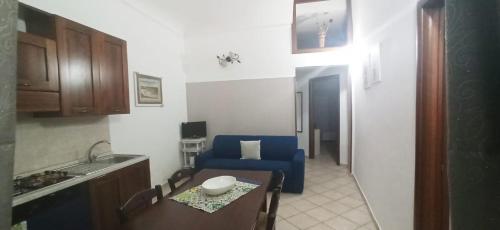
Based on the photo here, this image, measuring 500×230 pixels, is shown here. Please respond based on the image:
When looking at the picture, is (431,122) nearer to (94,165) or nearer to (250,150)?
(250,150)

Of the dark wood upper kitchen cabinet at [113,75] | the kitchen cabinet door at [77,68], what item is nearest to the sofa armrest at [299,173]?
the dark wood upper kitchen cabinet at [113,75]

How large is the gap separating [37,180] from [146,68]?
2.04m

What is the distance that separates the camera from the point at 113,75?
2.38 m

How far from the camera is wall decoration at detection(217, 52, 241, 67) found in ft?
13.8

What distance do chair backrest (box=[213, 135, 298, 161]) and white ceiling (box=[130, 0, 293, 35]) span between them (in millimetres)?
2098

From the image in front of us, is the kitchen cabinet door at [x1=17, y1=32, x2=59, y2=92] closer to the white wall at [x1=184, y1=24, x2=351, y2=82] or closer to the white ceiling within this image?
the white ceiling

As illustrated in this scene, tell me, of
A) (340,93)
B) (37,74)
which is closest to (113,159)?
(37,74)

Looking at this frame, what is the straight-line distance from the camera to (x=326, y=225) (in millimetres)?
2342

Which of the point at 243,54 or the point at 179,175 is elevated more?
the point at 243,54

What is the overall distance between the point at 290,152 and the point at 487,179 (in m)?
3.24

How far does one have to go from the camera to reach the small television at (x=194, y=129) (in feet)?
13.7

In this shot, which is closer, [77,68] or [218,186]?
[218,186]

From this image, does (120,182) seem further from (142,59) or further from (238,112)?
(238,112)

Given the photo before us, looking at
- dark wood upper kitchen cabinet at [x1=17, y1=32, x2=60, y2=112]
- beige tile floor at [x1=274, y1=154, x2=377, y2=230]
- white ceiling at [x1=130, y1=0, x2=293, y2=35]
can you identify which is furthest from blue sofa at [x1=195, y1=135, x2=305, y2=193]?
dark wood upper kitchen cabinet at [x1=17, y1=32, x2=60, y2=112]
